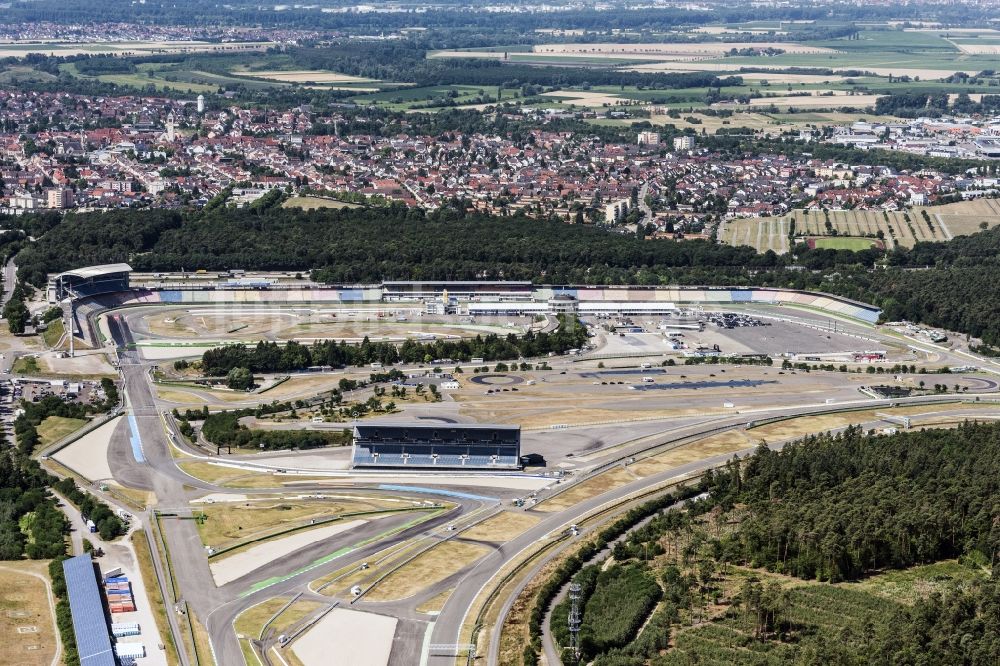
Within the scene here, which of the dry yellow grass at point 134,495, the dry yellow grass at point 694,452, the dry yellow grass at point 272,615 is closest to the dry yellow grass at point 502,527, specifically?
the dry yellow grass at point 694,452

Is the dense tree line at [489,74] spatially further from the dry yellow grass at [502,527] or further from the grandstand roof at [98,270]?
the dry yellow grass at [502,527]

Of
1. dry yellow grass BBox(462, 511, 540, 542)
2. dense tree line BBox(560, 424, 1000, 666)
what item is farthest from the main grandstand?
dense tree line BBox(560, 424, 1000, 666)

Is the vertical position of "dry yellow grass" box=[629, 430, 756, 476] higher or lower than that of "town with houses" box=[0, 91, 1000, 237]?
lower

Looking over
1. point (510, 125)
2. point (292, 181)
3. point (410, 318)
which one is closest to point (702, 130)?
point (510, 125)

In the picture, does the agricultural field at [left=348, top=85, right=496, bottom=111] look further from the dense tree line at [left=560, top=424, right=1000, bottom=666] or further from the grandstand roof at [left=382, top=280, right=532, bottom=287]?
the dense tree line at [left=560, top=424, right=1000, bottom=666]

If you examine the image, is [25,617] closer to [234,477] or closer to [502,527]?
[234,477]

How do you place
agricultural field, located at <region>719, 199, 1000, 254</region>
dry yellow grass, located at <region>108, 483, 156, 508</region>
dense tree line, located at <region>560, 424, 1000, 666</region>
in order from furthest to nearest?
agricultural field, located at <region>719, 199, 1000, 254</region>
dry yellow grass, located at <region>108, 483, 156, 508</region>
dense tree line, located at <region>560, 424, 1000, 666</region>
